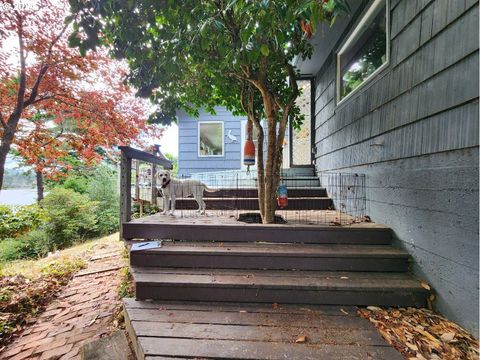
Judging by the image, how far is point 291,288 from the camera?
1.88m

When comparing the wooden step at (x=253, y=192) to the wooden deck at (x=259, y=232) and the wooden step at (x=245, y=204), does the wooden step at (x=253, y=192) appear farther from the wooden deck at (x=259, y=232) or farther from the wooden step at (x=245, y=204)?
the wooden deck at (x=259, y=232)

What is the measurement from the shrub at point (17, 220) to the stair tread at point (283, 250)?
3.45 metres

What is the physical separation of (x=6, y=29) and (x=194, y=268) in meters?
4.26

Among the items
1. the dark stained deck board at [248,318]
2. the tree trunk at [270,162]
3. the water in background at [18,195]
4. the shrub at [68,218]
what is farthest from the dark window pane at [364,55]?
the water in background at [18,195]

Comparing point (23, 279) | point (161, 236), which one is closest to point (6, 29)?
point (23, 279)

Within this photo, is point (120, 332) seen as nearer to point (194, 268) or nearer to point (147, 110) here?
point (194, 268)

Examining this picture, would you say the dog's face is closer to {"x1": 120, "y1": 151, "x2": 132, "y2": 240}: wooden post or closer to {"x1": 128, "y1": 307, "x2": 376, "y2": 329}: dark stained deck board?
{"x1": 120, "y1": 151, "x2": 132, "y2": 240}: wooden post

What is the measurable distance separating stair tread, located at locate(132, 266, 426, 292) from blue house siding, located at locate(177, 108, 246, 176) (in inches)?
200

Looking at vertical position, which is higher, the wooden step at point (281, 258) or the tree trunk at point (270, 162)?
the tree trunk at point (270, 162)

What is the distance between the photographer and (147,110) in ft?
18.8

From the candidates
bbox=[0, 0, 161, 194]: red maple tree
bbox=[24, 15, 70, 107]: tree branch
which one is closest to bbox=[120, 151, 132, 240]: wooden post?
bbox=[0, 0, 161, 194]: red maple tree

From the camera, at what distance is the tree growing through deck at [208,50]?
89.7 inches

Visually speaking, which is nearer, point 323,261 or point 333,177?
point 323,261

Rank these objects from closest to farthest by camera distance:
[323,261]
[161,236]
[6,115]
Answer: [323,261] < [161,236] < [6,115]
